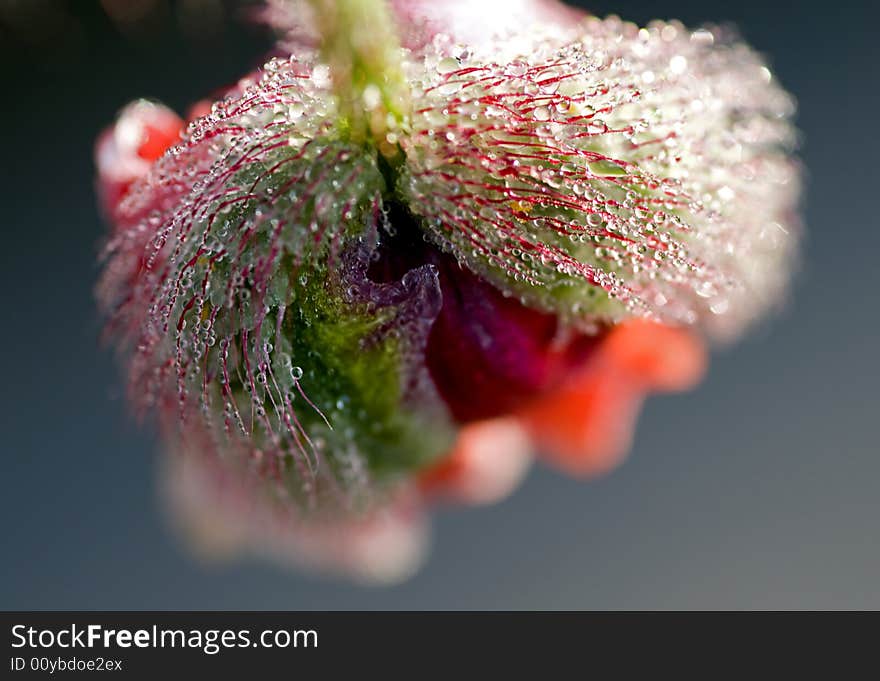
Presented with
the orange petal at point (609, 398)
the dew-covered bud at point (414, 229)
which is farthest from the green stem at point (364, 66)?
the orange petal at point (609, 398)

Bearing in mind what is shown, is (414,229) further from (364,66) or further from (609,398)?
(609,398)

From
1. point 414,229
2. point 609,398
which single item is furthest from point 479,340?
point 609,398

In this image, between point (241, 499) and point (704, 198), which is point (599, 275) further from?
point (241, 499)

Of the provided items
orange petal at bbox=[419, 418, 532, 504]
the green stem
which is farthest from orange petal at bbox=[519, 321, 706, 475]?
the green stem

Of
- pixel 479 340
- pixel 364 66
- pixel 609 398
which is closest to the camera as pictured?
pixel 364 66

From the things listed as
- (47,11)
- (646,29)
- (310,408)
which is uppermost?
(47,11)

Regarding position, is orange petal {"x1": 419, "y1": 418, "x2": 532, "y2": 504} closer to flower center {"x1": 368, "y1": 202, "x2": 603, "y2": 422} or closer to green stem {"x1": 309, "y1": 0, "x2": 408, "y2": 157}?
flower center {"x1": 368, "y1": 202, "x2": 603, "y2": 422}

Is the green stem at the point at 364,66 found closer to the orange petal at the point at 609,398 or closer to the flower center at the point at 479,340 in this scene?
the flower center at the point at 479,340

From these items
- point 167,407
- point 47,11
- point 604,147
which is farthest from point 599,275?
point 47,11
